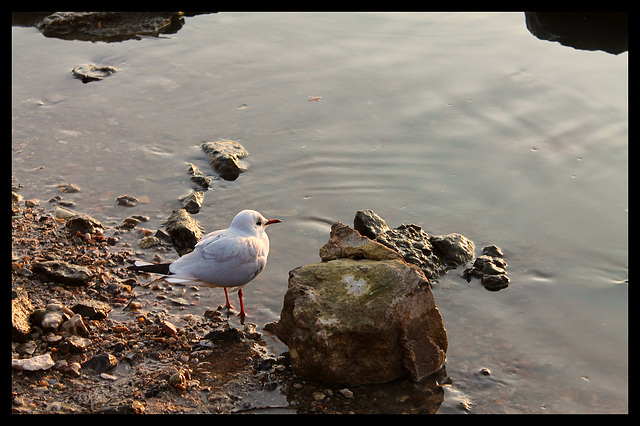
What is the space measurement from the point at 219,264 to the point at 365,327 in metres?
1.40

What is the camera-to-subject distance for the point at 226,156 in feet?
26.9

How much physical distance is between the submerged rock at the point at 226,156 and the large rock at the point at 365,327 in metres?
3.21

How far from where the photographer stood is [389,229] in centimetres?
662

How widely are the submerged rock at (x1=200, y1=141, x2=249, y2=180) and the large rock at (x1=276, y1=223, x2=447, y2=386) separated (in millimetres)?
3207

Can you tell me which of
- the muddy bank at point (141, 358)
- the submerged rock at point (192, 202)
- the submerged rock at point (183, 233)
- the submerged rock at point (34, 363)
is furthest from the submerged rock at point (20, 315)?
the submerged rock at point (192, 202)

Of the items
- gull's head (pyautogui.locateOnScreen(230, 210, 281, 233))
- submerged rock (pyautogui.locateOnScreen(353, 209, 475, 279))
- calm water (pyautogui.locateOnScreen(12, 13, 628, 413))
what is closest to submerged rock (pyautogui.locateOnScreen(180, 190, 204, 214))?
calm water (pyautogui.locateOnScreen(12, 13, 628, 413))

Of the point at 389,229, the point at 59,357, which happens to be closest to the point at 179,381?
the point at 59,357

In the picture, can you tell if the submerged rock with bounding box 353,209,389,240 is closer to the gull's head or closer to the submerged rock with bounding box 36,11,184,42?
the gull's head

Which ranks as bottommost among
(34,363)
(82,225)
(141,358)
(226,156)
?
(141,358)

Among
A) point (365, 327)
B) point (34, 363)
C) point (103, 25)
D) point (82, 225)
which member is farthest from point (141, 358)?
point (103, 25)

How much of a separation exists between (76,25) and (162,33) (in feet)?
5.53

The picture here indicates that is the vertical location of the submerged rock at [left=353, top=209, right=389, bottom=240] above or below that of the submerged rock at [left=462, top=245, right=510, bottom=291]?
above

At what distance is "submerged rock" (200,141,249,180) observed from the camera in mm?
8141

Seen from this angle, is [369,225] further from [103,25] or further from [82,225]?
[103,25]
